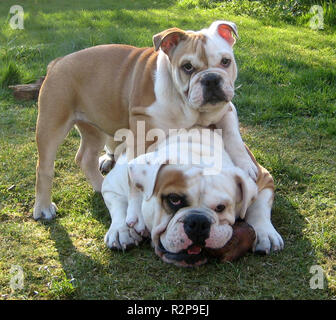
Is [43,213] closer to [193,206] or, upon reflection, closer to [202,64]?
[193,206]

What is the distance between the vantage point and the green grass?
311cm

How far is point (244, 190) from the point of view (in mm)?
3318

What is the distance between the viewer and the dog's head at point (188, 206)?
120 inches

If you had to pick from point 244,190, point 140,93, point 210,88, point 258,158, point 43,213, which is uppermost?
point 210,88

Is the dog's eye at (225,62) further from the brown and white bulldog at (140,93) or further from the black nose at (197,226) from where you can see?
the black nose at (197,226)

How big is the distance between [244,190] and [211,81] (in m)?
0.88

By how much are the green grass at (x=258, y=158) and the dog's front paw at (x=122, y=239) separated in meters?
0.05

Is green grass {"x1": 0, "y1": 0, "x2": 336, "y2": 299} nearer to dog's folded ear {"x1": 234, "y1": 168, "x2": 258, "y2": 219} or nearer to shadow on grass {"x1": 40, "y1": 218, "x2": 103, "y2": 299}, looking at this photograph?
shadow on grass {"x1": 40, "y1": 218, "x2": 103, "y2": 299}

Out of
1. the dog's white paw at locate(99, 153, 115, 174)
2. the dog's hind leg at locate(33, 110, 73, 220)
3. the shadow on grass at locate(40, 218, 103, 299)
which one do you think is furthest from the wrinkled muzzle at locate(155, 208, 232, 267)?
the dog's white paw at locate(99, 153, 115, 174)

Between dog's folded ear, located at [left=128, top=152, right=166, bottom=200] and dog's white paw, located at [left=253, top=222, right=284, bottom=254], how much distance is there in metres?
0.76

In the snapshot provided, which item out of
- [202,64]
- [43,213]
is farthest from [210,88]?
Answer: [43,213]

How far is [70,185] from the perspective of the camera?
15.8 feet

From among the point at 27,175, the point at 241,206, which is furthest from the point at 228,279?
the point at 27,175
